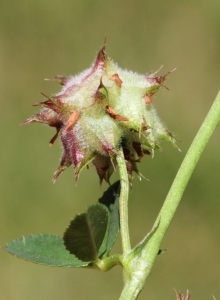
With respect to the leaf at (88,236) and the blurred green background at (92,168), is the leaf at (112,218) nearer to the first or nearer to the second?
the leaf at (88,236)

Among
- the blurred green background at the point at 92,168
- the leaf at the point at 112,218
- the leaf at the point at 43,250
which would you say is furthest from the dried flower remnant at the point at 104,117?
the blurred green background at the point at 92,168

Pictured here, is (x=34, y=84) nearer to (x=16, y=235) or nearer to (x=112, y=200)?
(x=16, y=235)

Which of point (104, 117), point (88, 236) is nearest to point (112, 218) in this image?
point (88, 236)

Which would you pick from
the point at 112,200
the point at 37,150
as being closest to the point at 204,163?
the point at 37,150

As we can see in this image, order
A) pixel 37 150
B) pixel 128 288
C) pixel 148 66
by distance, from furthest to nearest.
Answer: pixel 148 66 → pixel 37 150 → pixel 128 288

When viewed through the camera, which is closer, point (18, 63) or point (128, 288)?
point (128, 288)
